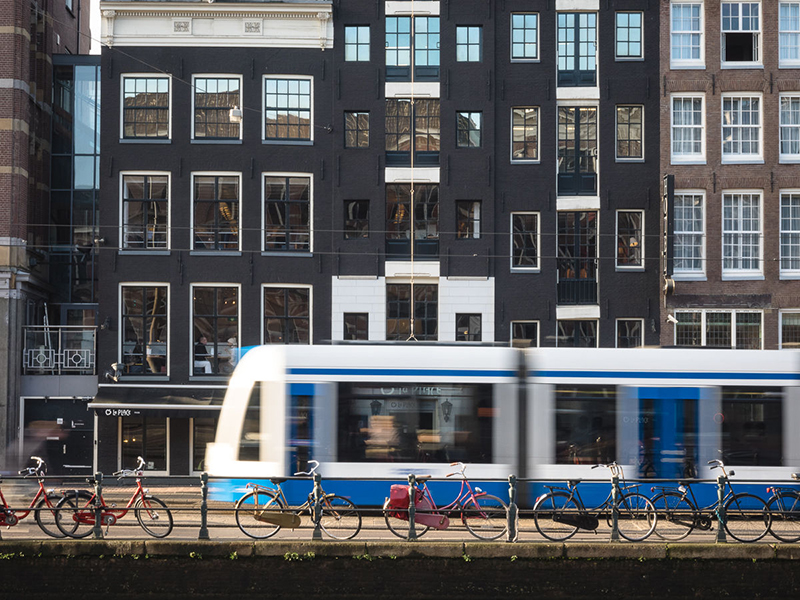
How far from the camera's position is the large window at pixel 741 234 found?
88.7 feet

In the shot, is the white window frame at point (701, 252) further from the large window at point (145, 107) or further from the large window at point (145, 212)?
the large window at point (145, 107)

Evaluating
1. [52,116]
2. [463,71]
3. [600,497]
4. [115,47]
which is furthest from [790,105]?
[52,116]

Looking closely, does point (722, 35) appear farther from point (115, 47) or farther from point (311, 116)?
point (115, 47)

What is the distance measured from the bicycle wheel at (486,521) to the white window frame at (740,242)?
14997 millimetres

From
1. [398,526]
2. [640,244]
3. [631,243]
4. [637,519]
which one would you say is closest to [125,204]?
[631,243]

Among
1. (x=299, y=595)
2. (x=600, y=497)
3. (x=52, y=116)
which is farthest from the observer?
(x=52, y=116)

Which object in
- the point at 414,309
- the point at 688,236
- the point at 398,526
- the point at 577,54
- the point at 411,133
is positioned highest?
the point at 577,54

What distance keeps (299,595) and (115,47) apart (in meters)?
19.3

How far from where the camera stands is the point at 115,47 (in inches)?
1078

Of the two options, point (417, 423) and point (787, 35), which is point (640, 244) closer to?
point (787, 35)

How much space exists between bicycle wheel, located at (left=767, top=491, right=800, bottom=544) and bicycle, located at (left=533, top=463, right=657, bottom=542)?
191 centimetres

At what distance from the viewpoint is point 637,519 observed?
15.2 m

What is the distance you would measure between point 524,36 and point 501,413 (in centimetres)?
1517

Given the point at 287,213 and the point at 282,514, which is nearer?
the point at 282,514
